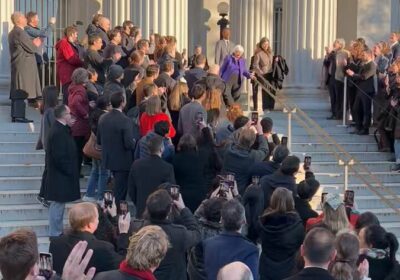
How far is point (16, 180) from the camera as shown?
12547 mm

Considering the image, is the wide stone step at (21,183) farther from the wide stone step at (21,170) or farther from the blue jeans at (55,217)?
the blue jeans at (55,217)

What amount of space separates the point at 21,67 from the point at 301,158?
4756 mm

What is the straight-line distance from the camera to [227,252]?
6.66 metres

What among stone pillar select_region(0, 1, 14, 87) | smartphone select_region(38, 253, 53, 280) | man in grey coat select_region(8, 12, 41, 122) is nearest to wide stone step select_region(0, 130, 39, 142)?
man in grey coat select_region(8, 12, 41, 122)

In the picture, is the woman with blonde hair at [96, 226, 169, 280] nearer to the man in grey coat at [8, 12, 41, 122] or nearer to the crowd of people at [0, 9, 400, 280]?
the crowd of people at [0, 9, 400, 280]

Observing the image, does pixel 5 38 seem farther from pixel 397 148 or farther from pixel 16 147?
pixel 397 148

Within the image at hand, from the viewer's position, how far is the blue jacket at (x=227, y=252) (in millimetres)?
6660

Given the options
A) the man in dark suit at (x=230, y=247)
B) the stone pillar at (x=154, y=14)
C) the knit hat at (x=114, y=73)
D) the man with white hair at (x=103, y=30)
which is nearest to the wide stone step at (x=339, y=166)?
the stone pillar at (x=154, y=14)

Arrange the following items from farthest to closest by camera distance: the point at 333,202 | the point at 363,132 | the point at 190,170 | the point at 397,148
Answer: the point at 363,132
the point at 397,148
the point at 190,170
the point at 333,202

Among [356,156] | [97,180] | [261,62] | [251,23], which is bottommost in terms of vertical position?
[356,156]

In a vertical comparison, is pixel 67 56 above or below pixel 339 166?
above

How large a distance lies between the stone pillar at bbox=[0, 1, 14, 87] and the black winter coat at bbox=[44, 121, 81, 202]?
5.28m

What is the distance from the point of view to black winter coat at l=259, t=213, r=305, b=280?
7.84 m

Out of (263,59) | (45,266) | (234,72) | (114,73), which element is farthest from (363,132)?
(45,266)
